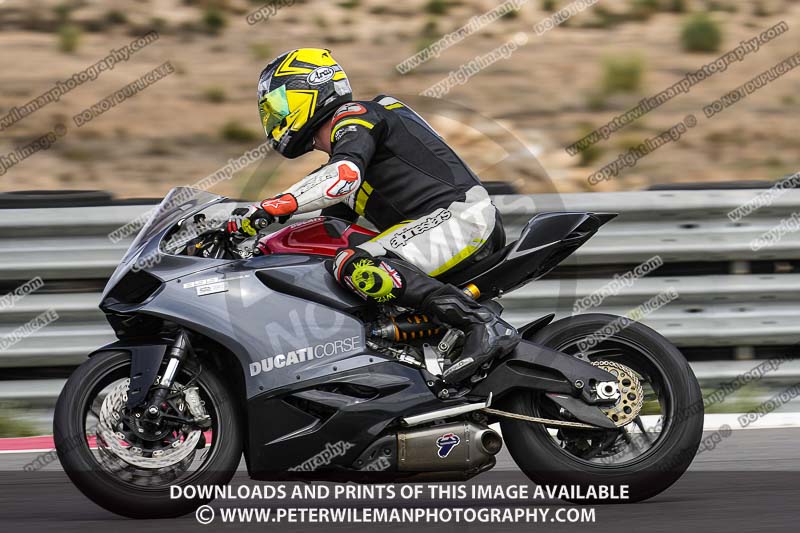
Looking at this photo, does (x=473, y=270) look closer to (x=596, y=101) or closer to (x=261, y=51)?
(x=596, y=101)

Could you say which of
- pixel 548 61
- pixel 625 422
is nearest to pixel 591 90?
pixel 548 61

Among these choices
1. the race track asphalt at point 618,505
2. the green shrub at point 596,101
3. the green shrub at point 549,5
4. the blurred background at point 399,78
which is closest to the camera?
the race track asphalt at point 618,505

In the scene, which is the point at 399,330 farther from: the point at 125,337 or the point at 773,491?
the point at 773,491

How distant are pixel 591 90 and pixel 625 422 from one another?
1189 cm

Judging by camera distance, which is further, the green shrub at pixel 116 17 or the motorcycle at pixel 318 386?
the green shrub at pixel 116 17

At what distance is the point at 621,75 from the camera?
1638 centimetres

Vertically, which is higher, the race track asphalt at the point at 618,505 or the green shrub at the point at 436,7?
the race track asphalt at the point at 618,505

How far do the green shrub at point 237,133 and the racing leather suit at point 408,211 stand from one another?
30.6ft

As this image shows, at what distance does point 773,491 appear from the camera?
5125mm

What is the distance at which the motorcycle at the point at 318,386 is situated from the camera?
4691mm
